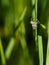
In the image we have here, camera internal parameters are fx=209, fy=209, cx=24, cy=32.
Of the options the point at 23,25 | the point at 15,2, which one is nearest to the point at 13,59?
the point at 23,25

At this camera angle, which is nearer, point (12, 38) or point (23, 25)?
point (12, 38)

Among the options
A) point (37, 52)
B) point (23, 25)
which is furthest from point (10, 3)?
point (37, 52)

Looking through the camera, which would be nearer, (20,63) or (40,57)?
(40,57)

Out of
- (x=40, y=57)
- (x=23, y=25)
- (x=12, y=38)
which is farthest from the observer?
(x=23, y=25)

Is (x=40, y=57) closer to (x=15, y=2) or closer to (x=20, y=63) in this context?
(x=20, y=63)

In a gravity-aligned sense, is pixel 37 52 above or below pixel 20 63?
above

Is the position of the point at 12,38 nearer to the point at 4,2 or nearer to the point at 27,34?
the point at 27,34

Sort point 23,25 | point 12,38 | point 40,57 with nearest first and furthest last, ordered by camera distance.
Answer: point 40,57 → point 12,38 → point 23,25

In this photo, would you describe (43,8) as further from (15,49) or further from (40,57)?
(40,57)

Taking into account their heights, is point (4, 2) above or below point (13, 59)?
above
